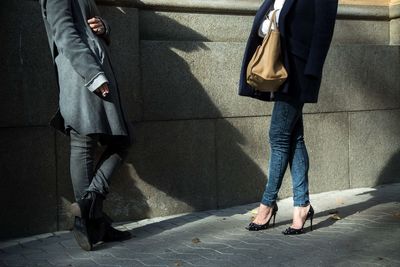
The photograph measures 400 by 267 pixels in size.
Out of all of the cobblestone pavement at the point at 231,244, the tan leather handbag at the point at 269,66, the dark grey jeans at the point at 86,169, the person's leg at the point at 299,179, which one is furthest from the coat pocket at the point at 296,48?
the dark grey jeans at the point at 86,169

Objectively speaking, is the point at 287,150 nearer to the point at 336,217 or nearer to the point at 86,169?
the point at 336,217

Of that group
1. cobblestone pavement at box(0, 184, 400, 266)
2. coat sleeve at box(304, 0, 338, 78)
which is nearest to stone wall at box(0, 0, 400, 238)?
cobblestone pavement at box(0, 184, 400, 266)

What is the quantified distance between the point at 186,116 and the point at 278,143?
1.09 metres

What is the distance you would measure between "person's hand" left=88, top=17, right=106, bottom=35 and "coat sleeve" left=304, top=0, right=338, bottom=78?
144cm

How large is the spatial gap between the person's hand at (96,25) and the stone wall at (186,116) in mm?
641

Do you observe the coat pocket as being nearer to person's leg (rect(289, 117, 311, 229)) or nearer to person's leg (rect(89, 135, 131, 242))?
person's leg (rect(289, 117, 311, 229))

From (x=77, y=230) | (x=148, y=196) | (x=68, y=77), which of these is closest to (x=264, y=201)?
(x=148, y=196)

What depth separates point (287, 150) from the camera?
432 centimetres

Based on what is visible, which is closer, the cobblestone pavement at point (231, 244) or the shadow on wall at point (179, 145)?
the cobblestone pavement at point (231, 244)

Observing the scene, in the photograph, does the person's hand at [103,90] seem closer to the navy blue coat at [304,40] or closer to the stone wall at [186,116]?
the stone wall at [186,116]

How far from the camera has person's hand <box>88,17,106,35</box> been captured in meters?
3.97

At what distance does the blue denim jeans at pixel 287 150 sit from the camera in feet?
14.0

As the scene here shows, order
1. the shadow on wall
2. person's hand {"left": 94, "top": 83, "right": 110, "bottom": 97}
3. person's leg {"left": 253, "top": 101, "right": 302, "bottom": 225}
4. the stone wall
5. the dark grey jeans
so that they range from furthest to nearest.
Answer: the shadow on wall, the stone wall, person's leg {"left": 253, "top": 101, "right": 302, "bottom": 225}, the dark grey jeans, person's hand {"left": 94, "top": 83, "right": 110, "bottom": 97}

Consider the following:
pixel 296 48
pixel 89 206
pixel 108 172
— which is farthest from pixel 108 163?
pixel 296 48
